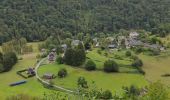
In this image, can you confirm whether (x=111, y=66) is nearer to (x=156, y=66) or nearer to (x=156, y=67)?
(x=156, y=67)

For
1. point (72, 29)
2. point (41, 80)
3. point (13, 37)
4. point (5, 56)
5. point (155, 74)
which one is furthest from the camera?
point (72, 29)

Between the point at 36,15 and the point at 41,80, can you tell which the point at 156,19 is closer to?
the point at 36,15

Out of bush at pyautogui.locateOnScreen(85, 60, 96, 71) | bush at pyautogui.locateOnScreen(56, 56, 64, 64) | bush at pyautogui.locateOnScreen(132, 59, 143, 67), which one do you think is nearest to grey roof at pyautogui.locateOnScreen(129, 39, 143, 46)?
bush at pyautogui.locateOnScreen(132, 59, 143, 67)

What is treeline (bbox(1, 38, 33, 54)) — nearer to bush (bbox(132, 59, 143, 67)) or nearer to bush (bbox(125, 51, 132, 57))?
bush (bbox(125, 51, 132, 57))

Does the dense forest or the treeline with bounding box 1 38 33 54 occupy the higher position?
the dense forest

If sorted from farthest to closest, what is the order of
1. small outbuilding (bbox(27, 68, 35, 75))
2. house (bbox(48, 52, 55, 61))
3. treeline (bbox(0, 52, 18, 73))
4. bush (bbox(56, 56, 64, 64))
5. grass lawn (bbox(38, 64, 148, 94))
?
house (bbox(48, 52, 55, 61))
bush (bbox(56, 56, 64, 64))
treeline (bbox(0, 52, 18, 73))
small outbuilding (bbox(27, 68, 35, 75))
grass lawn (bbox(38, 64, 148, 94))

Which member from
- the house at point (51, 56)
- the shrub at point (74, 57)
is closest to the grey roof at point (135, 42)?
the shrub at point (74, 57)

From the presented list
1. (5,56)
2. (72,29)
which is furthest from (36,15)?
(5,56)
